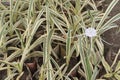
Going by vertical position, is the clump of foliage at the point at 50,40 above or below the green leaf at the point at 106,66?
above

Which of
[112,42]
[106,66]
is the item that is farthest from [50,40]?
[112,42]

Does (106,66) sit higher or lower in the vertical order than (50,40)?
lower

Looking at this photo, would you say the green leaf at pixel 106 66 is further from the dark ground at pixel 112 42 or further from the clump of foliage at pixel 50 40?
the dark ground at pixel 112 42

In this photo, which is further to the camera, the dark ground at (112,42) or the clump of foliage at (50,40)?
the dark ground at (112,42)

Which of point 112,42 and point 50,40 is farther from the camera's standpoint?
point 112,42

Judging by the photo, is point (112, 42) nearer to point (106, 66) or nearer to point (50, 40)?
point (106, 66)

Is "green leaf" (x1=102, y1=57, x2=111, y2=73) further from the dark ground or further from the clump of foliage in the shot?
the dark ground

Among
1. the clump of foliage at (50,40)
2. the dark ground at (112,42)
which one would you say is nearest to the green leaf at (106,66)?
the clump of foliage at (50,40)

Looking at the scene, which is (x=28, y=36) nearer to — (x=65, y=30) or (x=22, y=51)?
(x=22, y=51)
